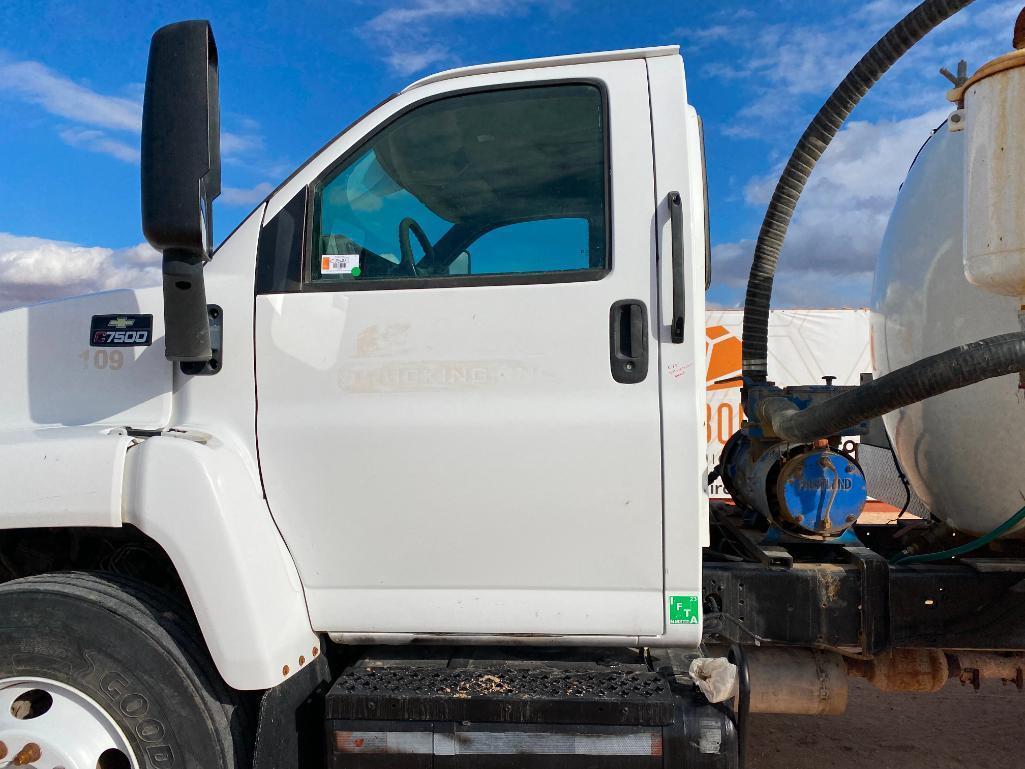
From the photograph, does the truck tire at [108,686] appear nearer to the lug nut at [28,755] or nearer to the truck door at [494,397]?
the lug nut at [28,755]

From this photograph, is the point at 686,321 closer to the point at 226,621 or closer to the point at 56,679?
the point at 226,621

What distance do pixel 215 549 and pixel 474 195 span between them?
4.15ft

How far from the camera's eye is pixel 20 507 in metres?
2.10

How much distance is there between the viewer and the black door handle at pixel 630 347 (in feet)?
6.74

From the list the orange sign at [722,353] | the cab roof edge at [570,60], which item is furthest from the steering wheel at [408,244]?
the orange sign at [722,353]

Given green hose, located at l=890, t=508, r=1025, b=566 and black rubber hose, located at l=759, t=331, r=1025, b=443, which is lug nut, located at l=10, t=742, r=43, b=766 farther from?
green hose, located at l=890, t=508, r=1025, b=566

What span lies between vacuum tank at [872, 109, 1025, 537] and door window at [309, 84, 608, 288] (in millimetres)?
1171

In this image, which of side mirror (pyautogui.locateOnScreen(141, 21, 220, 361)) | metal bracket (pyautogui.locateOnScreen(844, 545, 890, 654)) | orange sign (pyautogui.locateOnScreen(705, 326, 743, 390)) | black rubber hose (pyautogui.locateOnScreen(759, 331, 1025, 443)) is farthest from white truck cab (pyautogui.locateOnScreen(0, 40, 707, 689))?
orange sign (pyautogui.locateOnScreen(705, 326, 743, 390))

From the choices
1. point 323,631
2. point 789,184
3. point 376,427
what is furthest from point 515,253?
point 789,184

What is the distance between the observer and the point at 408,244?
2324 mm

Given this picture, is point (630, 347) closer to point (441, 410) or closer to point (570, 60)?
point (441, 410)

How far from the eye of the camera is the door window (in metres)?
2.17

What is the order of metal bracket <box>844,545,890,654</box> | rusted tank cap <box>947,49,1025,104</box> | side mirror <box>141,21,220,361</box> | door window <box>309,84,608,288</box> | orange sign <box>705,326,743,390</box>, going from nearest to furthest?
side mirror <box>141,21,220,361</box> < rusted tank cap <box>947,49,1025,104</box> < door window <box>309,84,608,288</box> < metal bracket <box>844,545,890,654</box> < orange sign <box>705,326,743,390</box>

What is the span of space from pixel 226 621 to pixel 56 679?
541 mm
